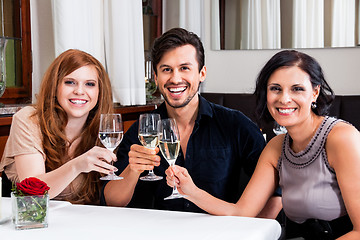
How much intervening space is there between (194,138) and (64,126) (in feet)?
1.83

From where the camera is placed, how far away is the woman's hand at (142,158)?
163 cm

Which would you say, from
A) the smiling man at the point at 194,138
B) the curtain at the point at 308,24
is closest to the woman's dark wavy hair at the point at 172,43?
the smiling man at the point at 194,138

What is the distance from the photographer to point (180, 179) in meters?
1.59

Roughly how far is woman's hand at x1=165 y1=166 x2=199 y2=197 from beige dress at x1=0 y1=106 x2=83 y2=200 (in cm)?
60

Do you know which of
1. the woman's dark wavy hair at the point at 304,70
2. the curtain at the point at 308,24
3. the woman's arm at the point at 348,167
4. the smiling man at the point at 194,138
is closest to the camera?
the woman's arm at the point at 348,167

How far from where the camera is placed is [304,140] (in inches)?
69.2

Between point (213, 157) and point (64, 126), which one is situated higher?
point (64, 126)

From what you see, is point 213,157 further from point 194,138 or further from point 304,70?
point 304,70

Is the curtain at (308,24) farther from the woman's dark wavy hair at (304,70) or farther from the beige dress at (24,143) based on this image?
the beige dress at (24,143)

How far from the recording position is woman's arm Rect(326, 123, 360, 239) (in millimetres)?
1542

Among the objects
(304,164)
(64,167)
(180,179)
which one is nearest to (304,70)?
(304,164)

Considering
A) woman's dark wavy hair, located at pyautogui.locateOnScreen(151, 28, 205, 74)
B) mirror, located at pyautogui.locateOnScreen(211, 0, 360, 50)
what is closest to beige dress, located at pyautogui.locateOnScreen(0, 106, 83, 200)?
woman's dark wavy hair, located at pyautogui.locateOnScreen(151, 28, 205, 74)

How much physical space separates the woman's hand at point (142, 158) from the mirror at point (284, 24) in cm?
284

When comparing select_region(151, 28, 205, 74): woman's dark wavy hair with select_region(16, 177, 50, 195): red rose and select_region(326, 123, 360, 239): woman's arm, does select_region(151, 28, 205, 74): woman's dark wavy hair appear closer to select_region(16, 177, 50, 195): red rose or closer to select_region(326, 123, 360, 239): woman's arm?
select_region(326, 123, 360, 239): woman's arm
